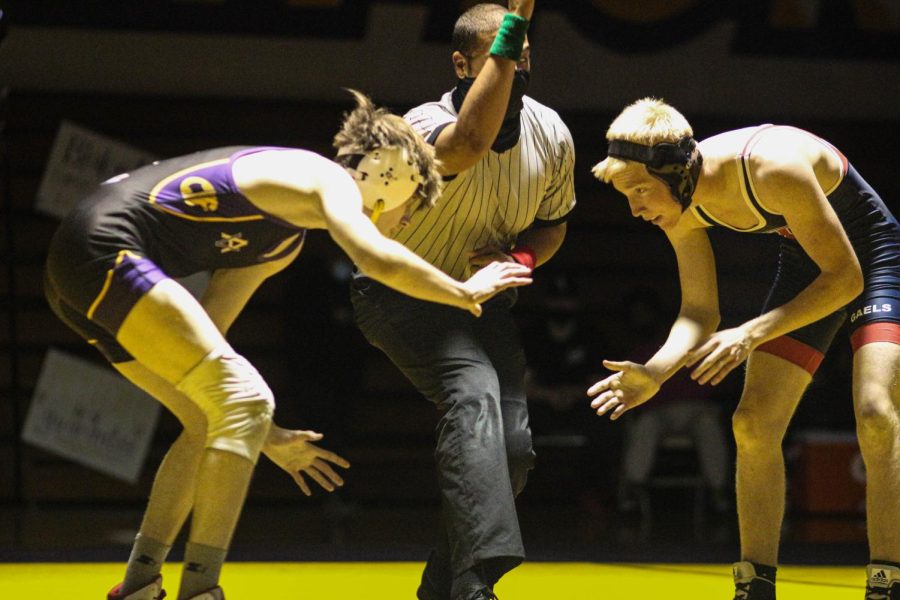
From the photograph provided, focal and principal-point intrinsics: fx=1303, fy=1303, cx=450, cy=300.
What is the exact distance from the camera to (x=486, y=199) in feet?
10.6

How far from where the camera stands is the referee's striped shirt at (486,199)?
321 cm

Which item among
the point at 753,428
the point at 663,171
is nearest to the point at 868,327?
the point at 753,428

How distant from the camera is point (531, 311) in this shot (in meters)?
7.53

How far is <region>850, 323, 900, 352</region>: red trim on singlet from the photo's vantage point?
3.05 metres

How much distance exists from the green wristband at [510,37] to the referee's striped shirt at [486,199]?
0.33 meters

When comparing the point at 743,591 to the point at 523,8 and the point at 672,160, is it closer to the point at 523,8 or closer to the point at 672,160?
the point at 672,160

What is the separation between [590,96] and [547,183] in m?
3.91

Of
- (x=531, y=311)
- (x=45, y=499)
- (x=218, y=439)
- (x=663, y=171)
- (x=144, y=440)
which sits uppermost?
(x=663, y=171)

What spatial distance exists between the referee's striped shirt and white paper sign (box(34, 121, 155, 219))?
3973mm

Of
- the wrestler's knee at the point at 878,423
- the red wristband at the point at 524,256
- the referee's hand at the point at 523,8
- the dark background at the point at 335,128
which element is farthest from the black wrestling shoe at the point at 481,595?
the dark background at the point at 335,128

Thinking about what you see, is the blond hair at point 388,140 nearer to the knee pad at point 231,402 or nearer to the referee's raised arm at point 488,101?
the referee's raised arm at point 488,101

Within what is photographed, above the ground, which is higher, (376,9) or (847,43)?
(847,43)

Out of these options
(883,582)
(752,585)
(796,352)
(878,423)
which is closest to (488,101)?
(796,352)

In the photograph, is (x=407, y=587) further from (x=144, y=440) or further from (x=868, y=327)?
(x=144, y=440)
